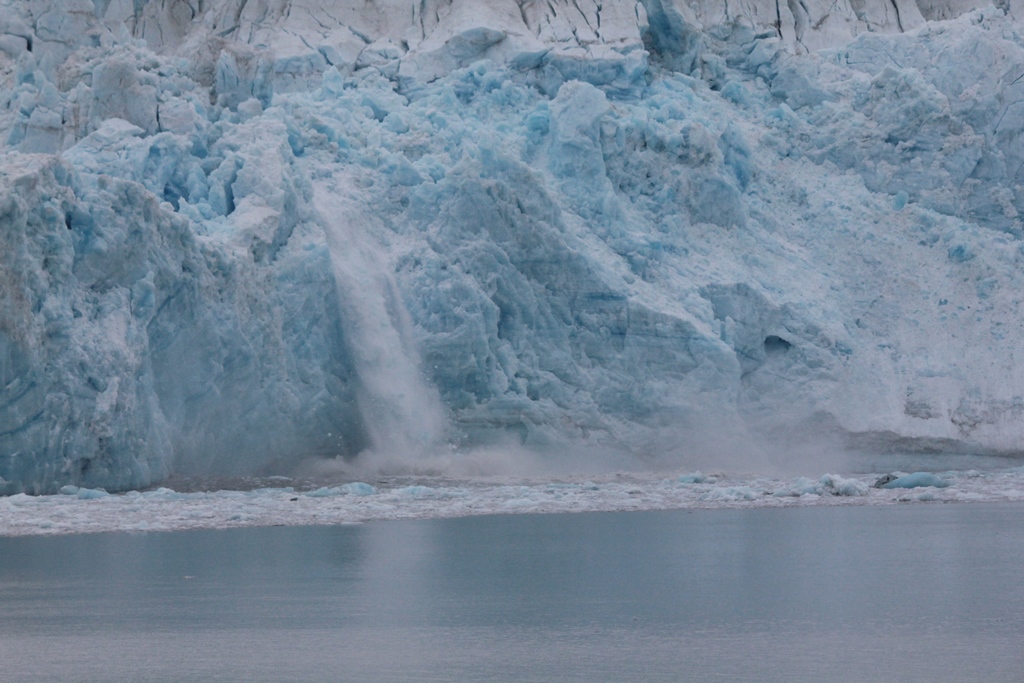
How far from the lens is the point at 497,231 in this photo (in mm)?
14875

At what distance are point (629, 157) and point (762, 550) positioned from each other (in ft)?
30.5

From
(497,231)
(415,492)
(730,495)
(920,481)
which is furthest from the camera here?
(497,231)

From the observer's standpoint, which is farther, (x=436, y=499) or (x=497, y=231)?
(x=497, y=231)

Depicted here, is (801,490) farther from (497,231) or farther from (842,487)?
(497,231)

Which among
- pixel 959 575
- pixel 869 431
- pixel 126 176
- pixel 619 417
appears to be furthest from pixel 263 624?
pixel 869 431

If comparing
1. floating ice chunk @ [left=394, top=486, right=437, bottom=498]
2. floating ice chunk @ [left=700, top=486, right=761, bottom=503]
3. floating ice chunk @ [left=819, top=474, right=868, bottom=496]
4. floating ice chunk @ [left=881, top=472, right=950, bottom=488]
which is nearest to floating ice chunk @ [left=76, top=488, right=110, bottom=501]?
floating ice chunk @ [left=394, top=486, right=437, bottom=498]

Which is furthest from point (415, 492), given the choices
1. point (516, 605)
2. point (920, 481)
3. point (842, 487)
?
point (516, 605)

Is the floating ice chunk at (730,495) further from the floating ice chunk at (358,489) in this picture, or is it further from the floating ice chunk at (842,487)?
the floating ice chunk at (358,489)

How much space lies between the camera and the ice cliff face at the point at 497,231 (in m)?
12.1

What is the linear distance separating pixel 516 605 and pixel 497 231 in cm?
946

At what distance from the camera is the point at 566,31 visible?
1781cm

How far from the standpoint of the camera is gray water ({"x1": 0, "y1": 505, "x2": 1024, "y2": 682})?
4.45m

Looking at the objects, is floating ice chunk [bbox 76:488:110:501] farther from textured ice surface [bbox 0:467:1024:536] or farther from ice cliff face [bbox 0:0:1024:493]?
ice cliff face [bbox 0:0:1024:493]

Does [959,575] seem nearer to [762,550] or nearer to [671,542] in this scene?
[762,550]
